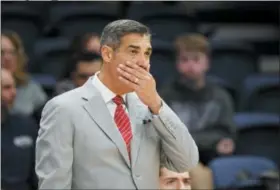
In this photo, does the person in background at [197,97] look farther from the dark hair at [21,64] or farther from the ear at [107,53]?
the ear at [107,53]

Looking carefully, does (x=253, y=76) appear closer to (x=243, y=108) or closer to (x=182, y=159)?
(x=243, y=108)

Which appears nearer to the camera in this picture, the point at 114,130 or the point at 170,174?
the point at 114,130

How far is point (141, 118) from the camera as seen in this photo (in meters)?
3.24

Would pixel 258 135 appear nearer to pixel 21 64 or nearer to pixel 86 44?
pixel 86 44

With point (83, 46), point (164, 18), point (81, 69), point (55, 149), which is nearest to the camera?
point (55, 149)

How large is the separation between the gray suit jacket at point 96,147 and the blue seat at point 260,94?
3627mm

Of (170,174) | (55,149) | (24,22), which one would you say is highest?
(55,149)

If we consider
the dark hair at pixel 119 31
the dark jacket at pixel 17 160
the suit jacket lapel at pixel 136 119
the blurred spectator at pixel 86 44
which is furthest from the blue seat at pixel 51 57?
the dark hair at pixel 119 31

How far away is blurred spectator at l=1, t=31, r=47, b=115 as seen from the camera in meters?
5.98

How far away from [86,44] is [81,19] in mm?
1548

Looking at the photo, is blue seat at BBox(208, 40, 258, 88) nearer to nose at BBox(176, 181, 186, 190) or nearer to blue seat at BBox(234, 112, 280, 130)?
blue seat at BBox(234, 112, 280, 130)

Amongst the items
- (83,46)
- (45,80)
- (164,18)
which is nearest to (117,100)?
(83,46)

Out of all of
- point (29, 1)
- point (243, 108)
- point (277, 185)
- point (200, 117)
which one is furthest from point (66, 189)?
point (29, 1)

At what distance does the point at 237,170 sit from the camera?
5.51m
